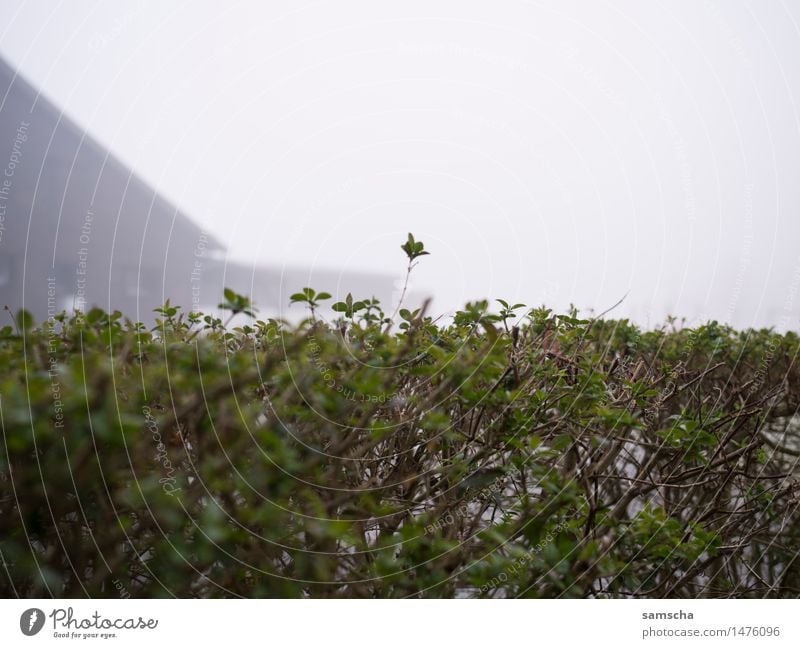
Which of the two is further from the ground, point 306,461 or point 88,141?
point 88,141

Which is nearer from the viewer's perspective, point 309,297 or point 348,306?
point 309,297

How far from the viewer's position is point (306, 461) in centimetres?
132

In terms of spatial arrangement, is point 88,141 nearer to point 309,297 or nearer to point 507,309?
point 309,297

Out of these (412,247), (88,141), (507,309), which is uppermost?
(88,141)

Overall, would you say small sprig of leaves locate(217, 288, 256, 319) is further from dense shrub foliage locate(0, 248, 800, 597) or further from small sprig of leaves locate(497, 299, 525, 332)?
small sprig of leaves locate(497, 299, 525, 332)

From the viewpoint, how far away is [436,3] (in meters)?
2.10
